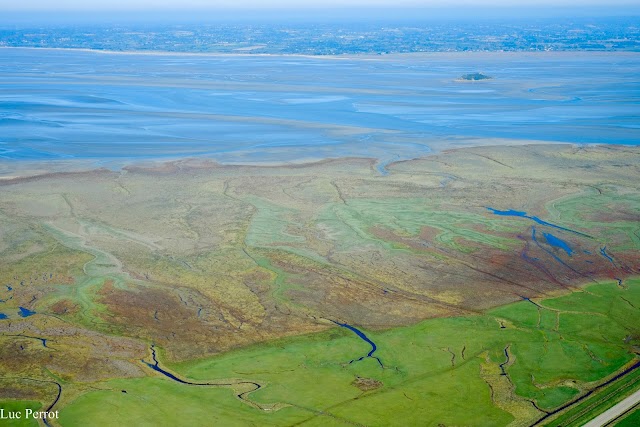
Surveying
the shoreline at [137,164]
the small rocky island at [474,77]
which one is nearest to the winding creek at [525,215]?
the shoreline at [137,164]

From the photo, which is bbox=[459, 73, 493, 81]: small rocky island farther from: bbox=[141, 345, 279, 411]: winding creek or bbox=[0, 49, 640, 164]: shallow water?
bbox=[141, 345, 279, 411]: winding creek

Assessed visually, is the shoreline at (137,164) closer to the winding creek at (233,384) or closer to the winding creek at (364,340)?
the winding creek at (364,340)

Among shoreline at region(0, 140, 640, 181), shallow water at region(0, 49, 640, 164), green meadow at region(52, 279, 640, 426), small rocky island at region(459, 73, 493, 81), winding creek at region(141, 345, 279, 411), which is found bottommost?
winding creek at region(141, 345, 279, 411)

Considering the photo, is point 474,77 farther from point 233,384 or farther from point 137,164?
point 233,384

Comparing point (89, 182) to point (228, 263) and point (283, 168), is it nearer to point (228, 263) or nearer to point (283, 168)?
point (283, 168)

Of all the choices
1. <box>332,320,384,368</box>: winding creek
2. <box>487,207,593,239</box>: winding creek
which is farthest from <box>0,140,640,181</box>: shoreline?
<box>332,320,384,368</box>: winding creek

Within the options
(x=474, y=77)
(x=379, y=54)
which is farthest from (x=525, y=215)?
(x=379, y=54)
